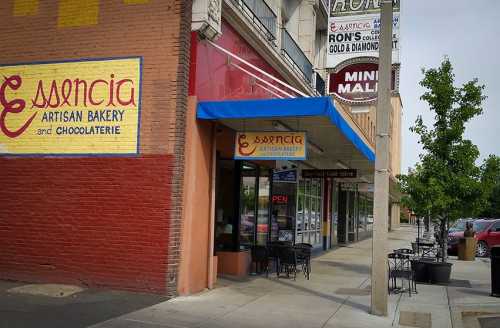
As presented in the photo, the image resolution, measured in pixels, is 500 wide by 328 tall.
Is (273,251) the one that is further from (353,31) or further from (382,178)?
(353,31)

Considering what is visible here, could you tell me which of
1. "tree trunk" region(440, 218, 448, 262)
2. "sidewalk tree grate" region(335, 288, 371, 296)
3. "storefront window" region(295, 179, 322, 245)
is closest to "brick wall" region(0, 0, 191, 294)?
"sidewalk tree grate" region(335, 288, 371, 296)

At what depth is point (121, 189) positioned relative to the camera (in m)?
9.88

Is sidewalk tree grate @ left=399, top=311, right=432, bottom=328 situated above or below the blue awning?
below

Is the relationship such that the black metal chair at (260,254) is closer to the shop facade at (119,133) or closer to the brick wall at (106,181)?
the shop facade at (119,133)

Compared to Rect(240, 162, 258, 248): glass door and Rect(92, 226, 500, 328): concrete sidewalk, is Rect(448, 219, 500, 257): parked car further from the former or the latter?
Rect(240, 162, 258, 248): glass door

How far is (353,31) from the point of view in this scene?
14086 millimetres

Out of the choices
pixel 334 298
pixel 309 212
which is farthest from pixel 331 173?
pixel 334 298

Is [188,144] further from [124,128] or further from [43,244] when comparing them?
[43,244]

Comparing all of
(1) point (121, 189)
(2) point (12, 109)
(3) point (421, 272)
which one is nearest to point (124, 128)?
(1) point (121, 189)

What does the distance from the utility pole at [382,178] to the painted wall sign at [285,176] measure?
6468mm

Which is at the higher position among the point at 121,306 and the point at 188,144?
the point at 188,144

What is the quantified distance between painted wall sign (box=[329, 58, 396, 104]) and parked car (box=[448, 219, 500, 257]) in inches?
414

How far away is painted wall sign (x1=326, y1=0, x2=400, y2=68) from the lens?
44.8 ft

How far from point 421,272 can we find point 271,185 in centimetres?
446
